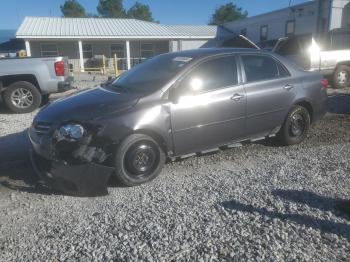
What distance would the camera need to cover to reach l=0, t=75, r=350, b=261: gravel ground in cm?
294

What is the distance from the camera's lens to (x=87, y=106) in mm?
4160

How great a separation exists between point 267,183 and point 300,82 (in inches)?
82.6

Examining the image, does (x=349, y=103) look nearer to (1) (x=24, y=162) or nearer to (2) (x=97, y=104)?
(2) (x=97, y=104)

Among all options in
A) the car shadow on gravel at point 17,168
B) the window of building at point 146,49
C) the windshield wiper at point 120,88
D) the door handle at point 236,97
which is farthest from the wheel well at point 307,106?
the window of building at point 146,49

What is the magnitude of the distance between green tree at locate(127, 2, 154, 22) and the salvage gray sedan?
7741 cm

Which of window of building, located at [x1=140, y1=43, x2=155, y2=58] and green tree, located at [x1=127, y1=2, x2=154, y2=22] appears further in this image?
green tree, located at [x1=127, y1=2, x2=154, y2=22]

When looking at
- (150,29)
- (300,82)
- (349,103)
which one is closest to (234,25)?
(150,29)

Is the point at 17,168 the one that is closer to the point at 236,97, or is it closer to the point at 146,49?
the point at 236,97

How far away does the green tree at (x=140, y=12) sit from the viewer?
3103 inches

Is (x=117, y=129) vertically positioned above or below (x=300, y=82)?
below

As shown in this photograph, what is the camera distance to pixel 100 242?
3080 millimetres

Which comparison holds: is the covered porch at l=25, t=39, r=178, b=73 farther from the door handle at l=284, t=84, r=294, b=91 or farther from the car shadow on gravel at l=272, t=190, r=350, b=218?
the car shadow on gravel at l=272, t=190, r=350, b=218

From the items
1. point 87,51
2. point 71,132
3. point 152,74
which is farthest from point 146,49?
point 71,132

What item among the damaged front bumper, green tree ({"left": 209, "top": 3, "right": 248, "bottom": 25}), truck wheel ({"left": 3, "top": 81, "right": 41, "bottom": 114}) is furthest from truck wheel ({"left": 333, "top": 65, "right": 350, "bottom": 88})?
green tree ({"left": 209, "top": 3, "right": 248, "bottom": 25})
